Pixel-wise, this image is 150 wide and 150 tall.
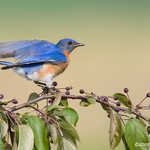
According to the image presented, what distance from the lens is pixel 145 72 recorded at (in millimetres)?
9281

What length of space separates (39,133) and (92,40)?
324 inches

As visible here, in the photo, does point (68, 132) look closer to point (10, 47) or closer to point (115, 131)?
point (115, 131)

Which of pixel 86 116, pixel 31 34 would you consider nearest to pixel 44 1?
pixel 31 34

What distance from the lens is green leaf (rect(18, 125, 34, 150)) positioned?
7.94 ft

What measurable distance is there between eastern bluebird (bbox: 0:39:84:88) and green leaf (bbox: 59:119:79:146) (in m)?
0.79

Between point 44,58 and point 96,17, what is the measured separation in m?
8.78

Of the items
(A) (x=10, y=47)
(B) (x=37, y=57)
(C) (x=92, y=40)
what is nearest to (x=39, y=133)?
(A) (x=10, y=47)

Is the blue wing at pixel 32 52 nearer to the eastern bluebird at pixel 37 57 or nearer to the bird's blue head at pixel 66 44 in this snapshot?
the eastern bluebird at pixel 37 57

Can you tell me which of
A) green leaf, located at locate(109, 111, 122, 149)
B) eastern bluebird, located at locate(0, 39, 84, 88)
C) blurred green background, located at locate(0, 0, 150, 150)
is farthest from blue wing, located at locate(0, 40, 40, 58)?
blurred green background, located at locate(0, 0, 150, 150)

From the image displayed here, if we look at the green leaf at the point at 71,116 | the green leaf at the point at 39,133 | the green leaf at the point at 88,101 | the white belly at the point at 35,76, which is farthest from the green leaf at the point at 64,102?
the white belly at the point at 35,76

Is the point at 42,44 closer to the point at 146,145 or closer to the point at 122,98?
the point at 122,98

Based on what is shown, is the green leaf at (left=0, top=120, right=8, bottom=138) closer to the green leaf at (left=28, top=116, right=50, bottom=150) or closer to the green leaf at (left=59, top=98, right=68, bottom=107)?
the green leaf at (left=28, top=116, right=50, bottom=150)

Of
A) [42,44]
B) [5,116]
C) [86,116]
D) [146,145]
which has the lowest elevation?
[86,116]

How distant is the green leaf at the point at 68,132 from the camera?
8.38 ft
